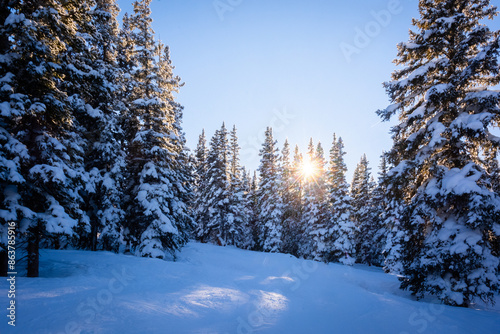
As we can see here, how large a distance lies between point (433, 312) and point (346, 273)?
12394mm

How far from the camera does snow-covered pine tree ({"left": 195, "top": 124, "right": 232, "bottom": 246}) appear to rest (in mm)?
31234

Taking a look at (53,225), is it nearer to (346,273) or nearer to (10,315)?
(10,315)

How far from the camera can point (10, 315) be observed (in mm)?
4496

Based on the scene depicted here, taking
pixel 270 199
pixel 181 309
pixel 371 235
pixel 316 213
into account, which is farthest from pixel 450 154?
pixel 371 235

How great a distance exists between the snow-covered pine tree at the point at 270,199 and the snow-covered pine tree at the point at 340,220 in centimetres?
733

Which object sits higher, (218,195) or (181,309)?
(218,195)

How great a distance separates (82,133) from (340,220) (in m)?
25.8

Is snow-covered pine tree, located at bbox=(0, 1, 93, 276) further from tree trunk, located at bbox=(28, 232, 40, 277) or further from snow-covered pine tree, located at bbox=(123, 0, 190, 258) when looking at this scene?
snow-covered pine tree, located at bbox=(123, 0, 190, 258)

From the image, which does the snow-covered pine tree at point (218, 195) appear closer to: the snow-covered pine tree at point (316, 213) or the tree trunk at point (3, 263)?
the snow-covered pine tree at point (316, 213)

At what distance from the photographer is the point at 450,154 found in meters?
9.76

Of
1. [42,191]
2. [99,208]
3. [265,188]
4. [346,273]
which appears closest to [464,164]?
[346,273]

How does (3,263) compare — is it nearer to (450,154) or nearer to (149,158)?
(149,158)

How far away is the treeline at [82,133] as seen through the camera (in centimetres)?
756

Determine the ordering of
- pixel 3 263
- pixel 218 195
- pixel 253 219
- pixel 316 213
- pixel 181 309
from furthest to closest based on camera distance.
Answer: pixel 253 219, pixel 218 195, pixel 316 213, pixel 3 263, pixel 181 309
